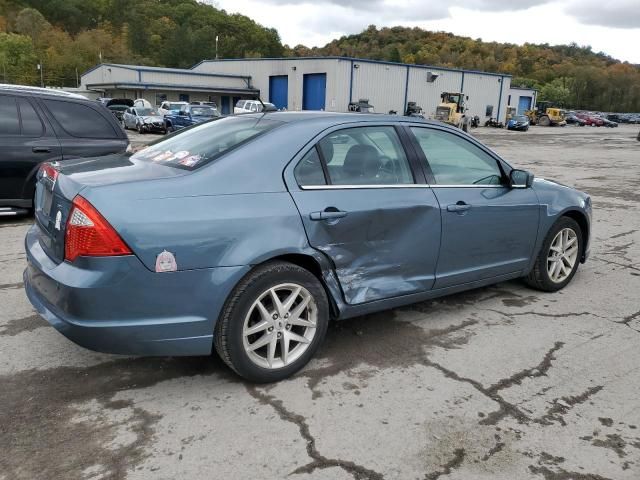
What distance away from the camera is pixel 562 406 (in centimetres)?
306

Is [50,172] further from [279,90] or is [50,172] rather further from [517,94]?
[517,94]

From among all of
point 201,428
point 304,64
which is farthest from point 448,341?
point 304,64

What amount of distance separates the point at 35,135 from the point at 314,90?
A: 134 feet

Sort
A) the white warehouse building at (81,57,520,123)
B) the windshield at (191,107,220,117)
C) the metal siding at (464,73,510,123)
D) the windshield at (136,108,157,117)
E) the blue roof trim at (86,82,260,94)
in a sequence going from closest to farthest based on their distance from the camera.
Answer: the windshield at (191,107,220,117), the windshield at (136,108,157,117), the white warehouse building at (81,57,520,123), the blue roof trim at (86,82,260,94), the metal siding at (464,73,510,123)

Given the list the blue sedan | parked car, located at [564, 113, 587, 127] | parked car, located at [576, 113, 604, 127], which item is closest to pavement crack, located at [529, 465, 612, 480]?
the blue sedan

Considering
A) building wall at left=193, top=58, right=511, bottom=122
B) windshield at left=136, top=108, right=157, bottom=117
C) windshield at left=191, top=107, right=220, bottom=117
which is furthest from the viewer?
building wall at left=193, top=58, right=511, bottom=122

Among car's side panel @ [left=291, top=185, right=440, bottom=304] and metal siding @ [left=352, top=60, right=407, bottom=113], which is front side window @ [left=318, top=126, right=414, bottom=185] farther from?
metal siding @ [left=352, top=60, right=407, bottom=113]

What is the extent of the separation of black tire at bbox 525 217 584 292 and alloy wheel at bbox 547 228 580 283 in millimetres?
36

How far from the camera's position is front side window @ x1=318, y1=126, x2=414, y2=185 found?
3426mm

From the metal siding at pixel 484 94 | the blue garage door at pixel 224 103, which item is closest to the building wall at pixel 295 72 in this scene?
the blue garage door at pixel 224 103

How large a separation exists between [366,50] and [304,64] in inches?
3104

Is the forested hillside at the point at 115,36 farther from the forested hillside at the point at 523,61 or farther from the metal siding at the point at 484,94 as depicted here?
the metal siding at the point at 484,94

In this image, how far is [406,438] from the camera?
2.72 m

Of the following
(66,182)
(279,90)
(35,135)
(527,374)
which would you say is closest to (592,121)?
(279,90)
